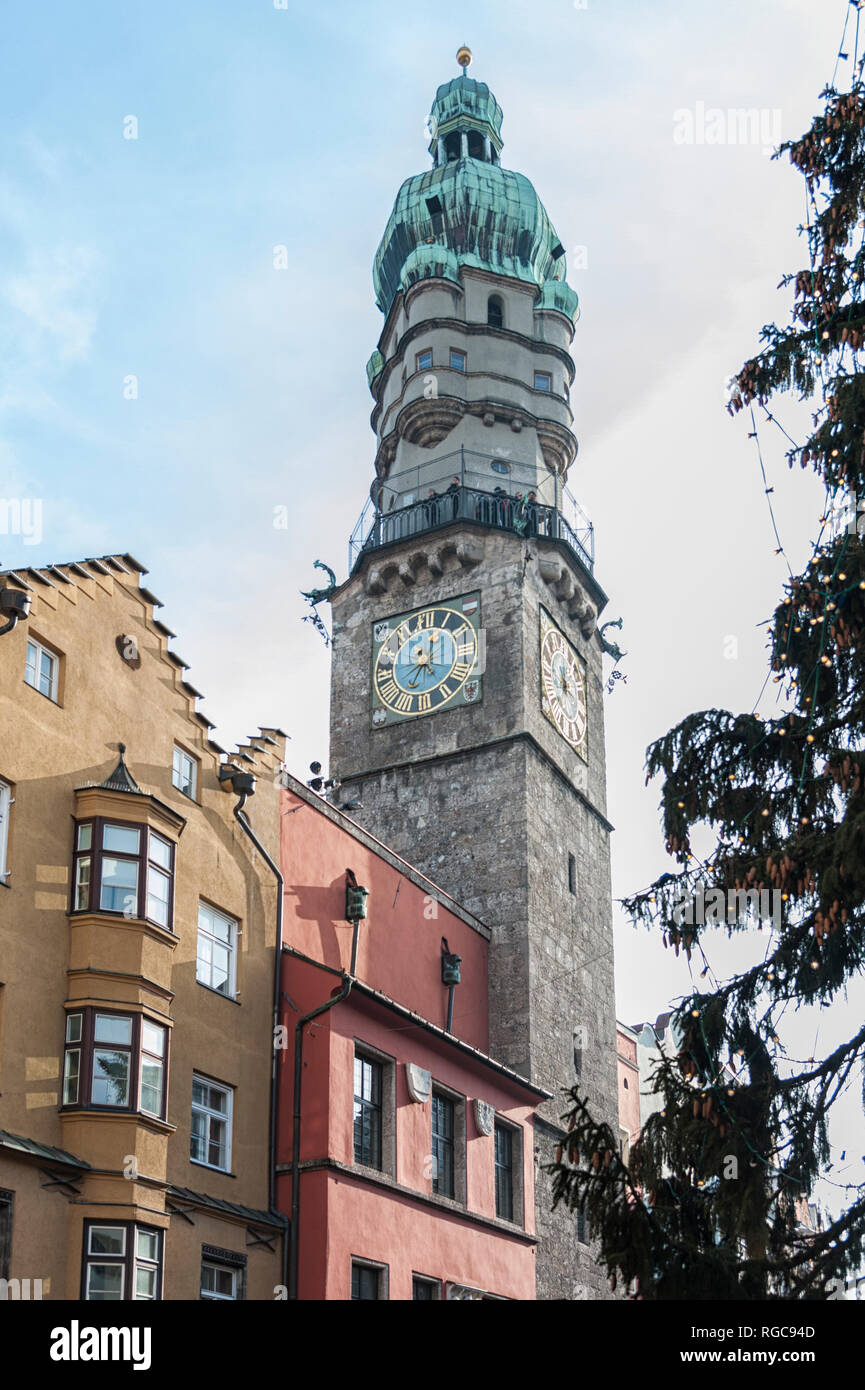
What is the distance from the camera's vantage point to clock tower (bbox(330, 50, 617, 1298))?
1478 inches

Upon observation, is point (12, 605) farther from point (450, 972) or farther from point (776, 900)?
point (450, 972)

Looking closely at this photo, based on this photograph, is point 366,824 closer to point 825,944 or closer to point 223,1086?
point 223,1086

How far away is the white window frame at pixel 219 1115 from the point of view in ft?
75.6

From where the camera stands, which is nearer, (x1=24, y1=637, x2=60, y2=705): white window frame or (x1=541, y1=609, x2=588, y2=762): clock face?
(x1=24, y1=637, x2=60, y2=705): white window frame

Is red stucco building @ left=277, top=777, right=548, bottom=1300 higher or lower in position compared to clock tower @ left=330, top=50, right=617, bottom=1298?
lower

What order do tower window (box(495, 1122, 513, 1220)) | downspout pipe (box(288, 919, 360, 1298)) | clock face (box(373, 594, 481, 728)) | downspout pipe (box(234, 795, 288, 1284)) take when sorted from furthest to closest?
clock face (box(373, 594, 481, 728)) → tower window (box(495, 1122, 513, 1220)) → downspout pipe (box(234, 795, 288, 1284)) → downspout pipe (box(288, 919, 360, 1298))

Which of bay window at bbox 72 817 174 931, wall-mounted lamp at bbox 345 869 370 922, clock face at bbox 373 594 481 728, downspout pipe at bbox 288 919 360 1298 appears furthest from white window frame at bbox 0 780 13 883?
clock face at bbox 373 594 481 728

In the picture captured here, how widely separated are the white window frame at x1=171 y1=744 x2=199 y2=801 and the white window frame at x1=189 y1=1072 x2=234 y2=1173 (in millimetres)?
4124

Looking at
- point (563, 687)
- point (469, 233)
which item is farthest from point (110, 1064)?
point (469, 233)

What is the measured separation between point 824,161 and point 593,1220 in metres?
10.3

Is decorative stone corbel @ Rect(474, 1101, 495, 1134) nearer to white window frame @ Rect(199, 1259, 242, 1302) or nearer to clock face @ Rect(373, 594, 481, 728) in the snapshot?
white window frame @ Rect(199, 1259, 242, 1302)

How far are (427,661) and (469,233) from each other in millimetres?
16065

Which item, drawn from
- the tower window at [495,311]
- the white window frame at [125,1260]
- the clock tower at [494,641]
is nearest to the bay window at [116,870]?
the white window frame at [125,1260]

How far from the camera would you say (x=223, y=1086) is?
938 inches
